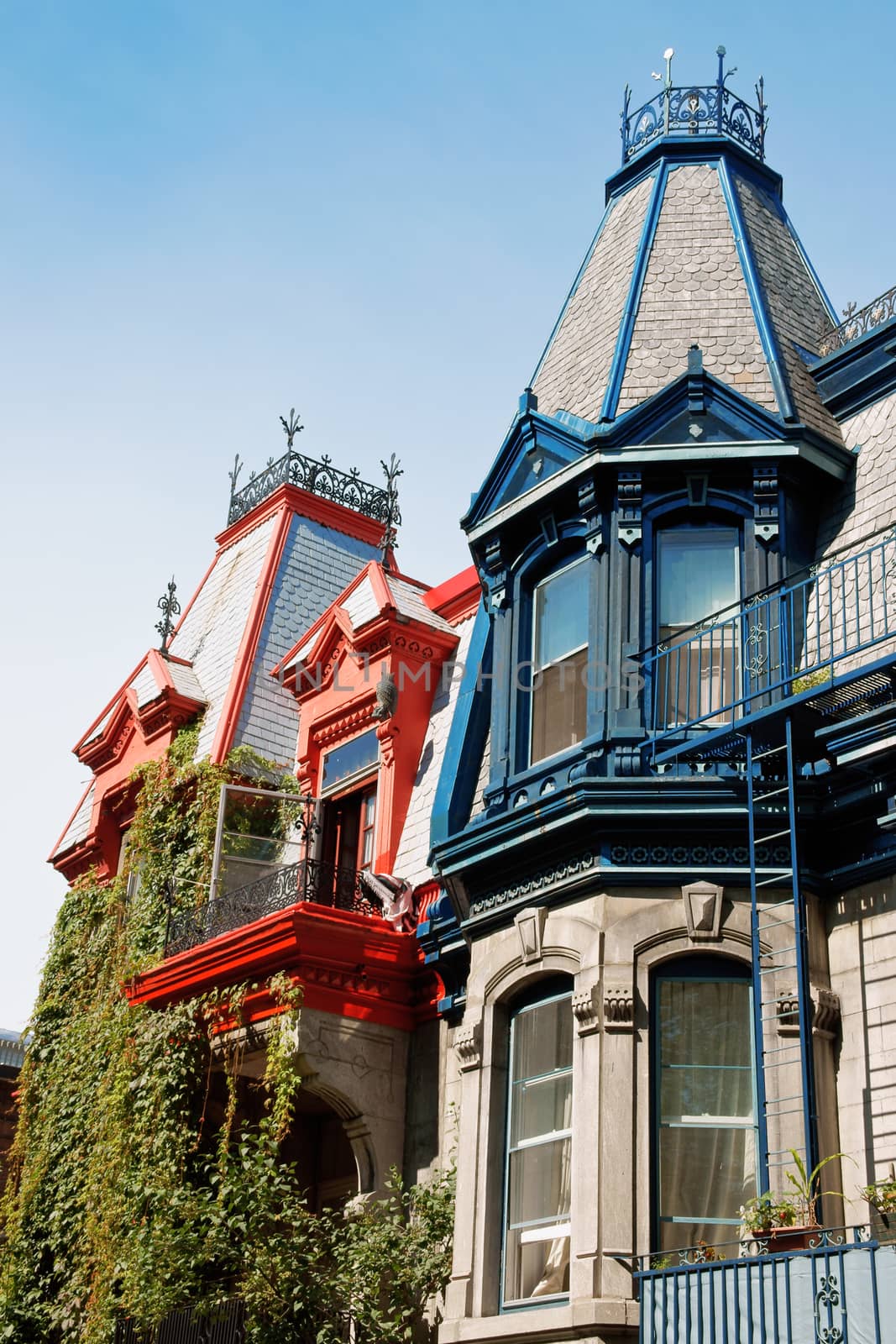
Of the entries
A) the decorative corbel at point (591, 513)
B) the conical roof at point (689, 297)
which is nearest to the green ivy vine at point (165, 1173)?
the decorative corbel at point (591, 513)

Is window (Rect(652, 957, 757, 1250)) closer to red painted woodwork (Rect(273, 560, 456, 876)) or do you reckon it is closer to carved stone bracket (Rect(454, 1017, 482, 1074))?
carved stone bracket (Rect(454, 1017, 482, 1074))

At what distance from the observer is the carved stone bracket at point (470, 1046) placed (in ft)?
49.3

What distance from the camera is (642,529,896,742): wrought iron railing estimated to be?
14391 mm

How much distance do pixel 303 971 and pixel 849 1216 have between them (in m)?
6.55

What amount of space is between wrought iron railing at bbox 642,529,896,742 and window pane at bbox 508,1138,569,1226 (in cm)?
357

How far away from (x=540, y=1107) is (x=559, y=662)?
424 cm

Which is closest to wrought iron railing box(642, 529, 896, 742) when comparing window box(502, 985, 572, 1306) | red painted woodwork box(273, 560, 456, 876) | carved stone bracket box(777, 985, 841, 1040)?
carved stone bracket box(777, 985, 841, 1040)

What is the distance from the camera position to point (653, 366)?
16.8 metres

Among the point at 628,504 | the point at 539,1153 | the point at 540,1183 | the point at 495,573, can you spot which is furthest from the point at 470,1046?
the point at 628,504

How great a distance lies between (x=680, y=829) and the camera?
46.3ft

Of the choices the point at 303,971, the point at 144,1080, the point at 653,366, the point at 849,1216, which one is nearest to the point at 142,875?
the point at 144,1080

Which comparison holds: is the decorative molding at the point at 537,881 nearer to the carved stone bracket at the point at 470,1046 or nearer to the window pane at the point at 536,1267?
the carved stone bracket at the point at 470,1046

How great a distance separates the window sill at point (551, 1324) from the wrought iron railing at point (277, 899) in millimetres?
4965

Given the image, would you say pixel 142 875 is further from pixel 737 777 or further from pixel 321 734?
pixel 737 777
